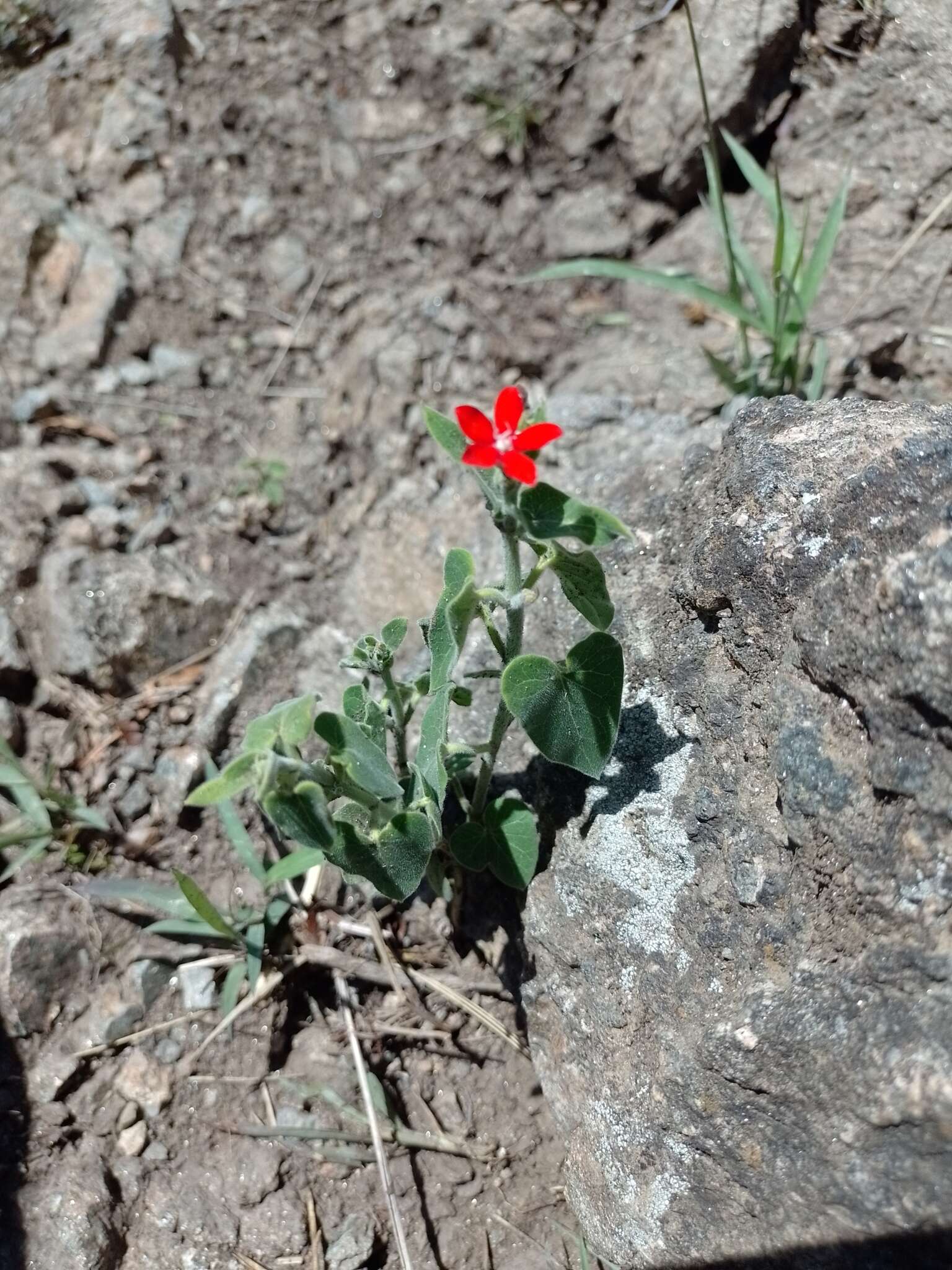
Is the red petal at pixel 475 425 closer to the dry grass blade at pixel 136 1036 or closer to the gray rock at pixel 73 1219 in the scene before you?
the dry grass blade at pixel 136 1036

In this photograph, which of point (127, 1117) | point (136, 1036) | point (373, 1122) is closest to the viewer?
point (373, 1122)

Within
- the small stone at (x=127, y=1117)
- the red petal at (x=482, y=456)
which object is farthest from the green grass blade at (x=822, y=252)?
the small stone at (x=127, y=1117)

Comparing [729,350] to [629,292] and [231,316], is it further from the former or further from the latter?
[231,316]

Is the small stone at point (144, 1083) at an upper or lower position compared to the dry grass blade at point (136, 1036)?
lower

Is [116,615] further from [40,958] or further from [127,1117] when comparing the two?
[127,1117]

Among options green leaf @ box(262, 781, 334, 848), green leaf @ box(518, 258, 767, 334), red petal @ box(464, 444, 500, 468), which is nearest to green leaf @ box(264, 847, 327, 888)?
green leaf @ box(262, 781, 334, 848)

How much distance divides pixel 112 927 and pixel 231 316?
7.53 feet

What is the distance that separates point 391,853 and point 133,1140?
1128 mm

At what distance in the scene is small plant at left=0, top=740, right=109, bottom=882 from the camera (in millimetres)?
2684

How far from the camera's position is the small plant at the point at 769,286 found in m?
2.88

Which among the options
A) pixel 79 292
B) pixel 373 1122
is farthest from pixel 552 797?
pixel 79 292

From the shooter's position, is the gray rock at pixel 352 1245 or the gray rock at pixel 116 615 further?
the gray rock at pixel 116 615

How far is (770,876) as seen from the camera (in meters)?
1.85

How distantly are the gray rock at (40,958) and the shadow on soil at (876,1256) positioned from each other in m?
1.79
